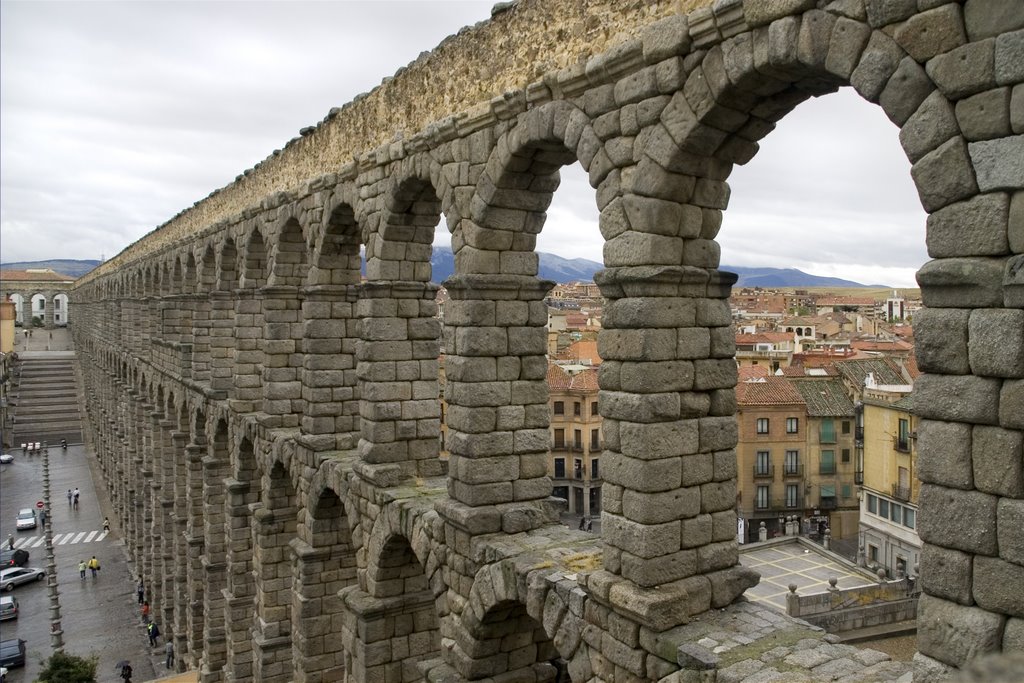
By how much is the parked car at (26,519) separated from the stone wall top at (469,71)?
105 ft

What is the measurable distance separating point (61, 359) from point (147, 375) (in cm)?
5109

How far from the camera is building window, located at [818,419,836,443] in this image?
3591 cm

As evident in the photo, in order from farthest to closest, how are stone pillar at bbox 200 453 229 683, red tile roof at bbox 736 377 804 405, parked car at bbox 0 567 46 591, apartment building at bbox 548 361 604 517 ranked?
apartment building at bbox 548 361 604 517 < red tile roof at bbox 736 377 804 405 < parked car at bbox 0 567 46 591 < stone pillar at bbox 200 453 229 683

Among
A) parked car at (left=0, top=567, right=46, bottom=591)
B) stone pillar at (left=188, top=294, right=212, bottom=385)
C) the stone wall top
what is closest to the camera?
the stone wall top

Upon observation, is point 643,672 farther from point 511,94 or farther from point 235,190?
point 235,190

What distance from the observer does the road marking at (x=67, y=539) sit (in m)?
38.3

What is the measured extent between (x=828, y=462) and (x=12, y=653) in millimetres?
30503

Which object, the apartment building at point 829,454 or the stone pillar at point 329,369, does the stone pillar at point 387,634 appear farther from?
the apartment building at point 829,454

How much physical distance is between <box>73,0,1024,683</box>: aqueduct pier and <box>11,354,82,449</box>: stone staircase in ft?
165

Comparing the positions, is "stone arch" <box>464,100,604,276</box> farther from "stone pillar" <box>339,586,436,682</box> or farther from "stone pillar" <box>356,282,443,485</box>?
"stone pillar" <box>339,586,436,682</box>

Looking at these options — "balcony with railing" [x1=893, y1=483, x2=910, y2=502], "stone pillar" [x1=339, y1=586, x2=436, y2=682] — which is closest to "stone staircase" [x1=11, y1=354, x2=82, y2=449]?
"balcony with railing" [x1=893, y1=483, x2=910, y2=502]

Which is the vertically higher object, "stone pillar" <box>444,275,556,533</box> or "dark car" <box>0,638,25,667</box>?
"stone pillar" <box>444,275,556,533</box>

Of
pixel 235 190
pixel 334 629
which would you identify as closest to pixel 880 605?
pixel 334 629

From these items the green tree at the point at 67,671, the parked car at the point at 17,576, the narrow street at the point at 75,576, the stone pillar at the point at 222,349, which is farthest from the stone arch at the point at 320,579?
the parked car at the point at 17,576
